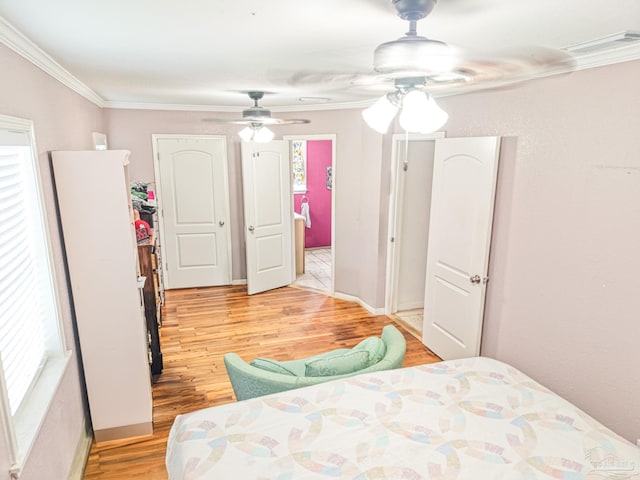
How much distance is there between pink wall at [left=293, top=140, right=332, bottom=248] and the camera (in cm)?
711

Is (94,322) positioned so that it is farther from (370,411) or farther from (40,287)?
(370,411)

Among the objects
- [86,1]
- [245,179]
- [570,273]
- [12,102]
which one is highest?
[86,1]

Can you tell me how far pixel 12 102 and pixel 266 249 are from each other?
11.9 feet

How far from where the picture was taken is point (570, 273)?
2.37m

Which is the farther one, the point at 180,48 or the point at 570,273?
the point at 570,273

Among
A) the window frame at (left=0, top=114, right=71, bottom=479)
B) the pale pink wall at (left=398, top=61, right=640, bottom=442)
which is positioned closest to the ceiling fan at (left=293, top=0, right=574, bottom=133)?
the pale pink wall at (left=398, top=61, right=640, bottom=442)

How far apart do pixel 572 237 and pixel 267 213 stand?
3.56 meters

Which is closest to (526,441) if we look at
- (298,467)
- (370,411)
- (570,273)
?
(370,411)

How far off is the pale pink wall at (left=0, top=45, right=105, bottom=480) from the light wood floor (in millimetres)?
387

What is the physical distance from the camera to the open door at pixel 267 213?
4910mm

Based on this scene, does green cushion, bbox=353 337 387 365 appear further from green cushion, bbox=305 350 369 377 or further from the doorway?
the doorway

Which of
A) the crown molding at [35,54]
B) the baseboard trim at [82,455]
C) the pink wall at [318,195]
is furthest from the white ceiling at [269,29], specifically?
the pink wall at [318,195]

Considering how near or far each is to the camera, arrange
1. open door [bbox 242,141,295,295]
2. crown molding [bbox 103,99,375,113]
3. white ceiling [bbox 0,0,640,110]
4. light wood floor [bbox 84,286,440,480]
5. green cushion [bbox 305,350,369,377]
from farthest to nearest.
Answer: open door [bbox 242,141,295,295], crown molding [bbox 103,99,375,113], light wood floor [bbox 84,286,440,480], green cushion [bbox 305,350,369,377], white ceiling [bbox 0,0,640,110]

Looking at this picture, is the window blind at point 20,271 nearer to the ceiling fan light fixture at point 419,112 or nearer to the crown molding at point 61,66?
the crown molding at point 61,66
